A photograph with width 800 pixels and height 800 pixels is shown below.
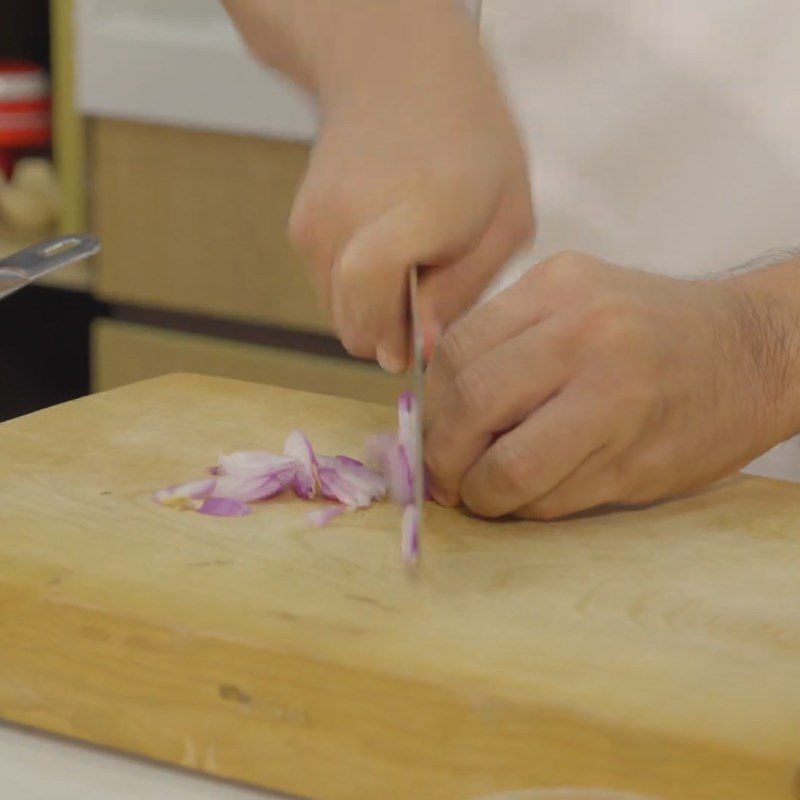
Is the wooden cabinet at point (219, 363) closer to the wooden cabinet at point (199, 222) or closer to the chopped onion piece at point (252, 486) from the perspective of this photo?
the wooden cabinet at point (199, 222)

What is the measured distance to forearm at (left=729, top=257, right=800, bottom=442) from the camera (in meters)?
0.96

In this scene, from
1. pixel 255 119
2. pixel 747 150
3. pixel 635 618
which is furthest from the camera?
pixel 255 119

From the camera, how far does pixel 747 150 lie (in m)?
1.19

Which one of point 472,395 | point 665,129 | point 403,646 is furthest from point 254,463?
point 665,129

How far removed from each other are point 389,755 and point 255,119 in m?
1.22

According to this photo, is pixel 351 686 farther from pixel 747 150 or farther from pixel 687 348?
pixel 747 150

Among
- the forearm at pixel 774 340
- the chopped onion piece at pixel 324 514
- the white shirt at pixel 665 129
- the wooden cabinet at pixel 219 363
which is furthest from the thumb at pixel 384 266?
the wooden cabinet at pixel 219 363

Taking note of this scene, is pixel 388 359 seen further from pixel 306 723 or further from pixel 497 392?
pixel 306 723

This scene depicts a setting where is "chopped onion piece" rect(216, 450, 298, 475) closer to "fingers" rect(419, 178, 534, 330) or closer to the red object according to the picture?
"fingers" rect(419, 178, 534, 330)

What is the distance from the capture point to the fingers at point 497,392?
880mm

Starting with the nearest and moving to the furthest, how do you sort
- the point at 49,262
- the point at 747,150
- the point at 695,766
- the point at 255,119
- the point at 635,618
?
the point at 695,766 < the point at 635,618 < the point at 49,262 < the point at 747,150 < the point at 255,119

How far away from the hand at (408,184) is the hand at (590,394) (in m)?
0.04

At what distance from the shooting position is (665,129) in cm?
121

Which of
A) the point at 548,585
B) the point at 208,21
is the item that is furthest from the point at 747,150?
Answer: the point at 208,21
